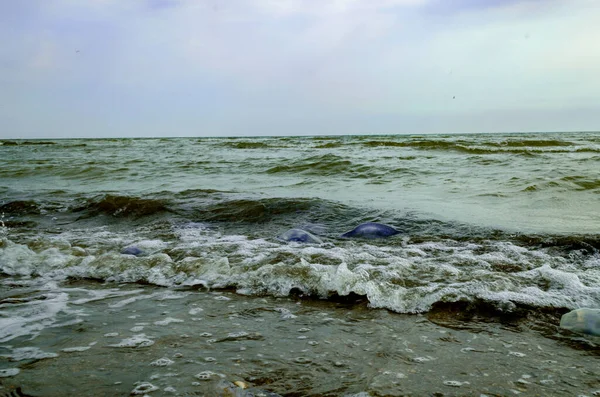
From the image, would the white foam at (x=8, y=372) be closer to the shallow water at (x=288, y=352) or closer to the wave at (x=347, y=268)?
the shallow water at (x=288, y=352)

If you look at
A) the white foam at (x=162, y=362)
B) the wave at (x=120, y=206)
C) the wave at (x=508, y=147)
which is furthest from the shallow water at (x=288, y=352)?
the wave at (x=508, y=147)

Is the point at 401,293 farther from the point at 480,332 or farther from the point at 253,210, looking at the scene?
the point at 253,210

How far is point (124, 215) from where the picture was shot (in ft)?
18.2

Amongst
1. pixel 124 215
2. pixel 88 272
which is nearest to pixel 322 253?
pixel 88 272

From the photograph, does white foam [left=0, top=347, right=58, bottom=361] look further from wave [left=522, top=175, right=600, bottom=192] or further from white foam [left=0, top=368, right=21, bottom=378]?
wave [left=522, top=175, right=600, bottom=192]

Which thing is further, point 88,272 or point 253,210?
point 253,210

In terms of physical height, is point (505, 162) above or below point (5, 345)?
above

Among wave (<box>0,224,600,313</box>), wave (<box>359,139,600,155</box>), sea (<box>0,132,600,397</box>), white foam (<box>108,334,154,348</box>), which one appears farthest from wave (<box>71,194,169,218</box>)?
wave (<box>359,139,600,155</box>)

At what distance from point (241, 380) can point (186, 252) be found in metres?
2.11

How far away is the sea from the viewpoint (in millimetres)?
1651

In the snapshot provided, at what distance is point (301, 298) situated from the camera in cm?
262

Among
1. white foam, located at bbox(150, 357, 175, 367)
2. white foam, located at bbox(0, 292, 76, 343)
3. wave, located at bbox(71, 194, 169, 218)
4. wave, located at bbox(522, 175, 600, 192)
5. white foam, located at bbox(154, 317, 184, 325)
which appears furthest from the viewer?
wave, located at bbox(522, 175, 600, 192)

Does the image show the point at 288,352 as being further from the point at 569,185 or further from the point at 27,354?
the point at 569,185

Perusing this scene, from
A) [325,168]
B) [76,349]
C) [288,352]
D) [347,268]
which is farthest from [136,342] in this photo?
[325,168]
